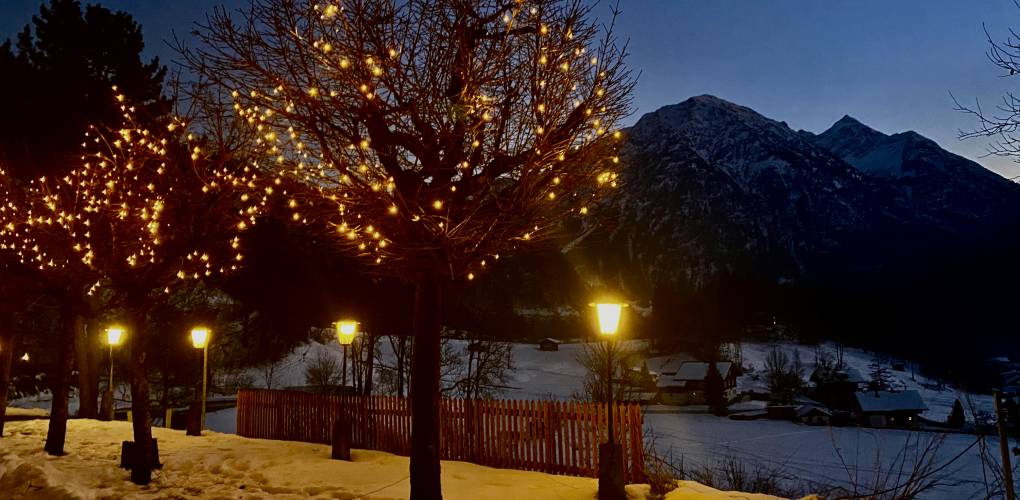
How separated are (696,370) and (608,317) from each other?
82.4 metres

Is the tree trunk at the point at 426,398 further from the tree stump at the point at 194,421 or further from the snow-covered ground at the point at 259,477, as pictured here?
the tree stump at the point at 194,421

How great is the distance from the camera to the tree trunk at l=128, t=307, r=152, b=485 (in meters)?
9.30

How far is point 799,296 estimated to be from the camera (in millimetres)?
126562

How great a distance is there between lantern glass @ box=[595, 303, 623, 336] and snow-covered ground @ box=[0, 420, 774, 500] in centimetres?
247

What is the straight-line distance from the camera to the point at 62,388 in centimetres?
1143

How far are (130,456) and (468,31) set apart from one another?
9.54 metres

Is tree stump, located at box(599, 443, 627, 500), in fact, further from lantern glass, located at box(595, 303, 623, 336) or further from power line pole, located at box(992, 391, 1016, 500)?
power line pole, located at box(992, 391, 1016, 500)

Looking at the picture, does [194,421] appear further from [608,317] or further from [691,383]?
[691,383]

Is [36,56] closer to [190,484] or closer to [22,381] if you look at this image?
[190,484]

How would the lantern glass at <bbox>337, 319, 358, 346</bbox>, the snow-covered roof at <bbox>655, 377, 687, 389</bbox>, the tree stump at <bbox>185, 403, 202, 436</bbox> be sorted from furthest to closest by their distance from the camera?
the snow-covered roof at <bbox>655, 377, 687, 389</bbox>
the lantern glass at <bbox>337, 319, 358, 346</bbox>
the tree stump at <bbox>185, 403, 202, 436</bbox>

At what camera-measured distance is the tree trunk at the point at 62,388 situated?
1126 centimetres

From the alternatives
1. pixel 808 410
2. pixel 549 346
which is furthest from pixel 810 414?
pixel 549 346

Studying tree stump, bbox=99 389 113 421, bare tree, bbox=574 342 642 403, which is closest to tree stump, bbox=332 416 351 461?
tree stump, bbox=99 389 113 421

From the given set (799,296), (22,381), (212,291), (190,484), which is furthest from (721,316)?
(190,484)
